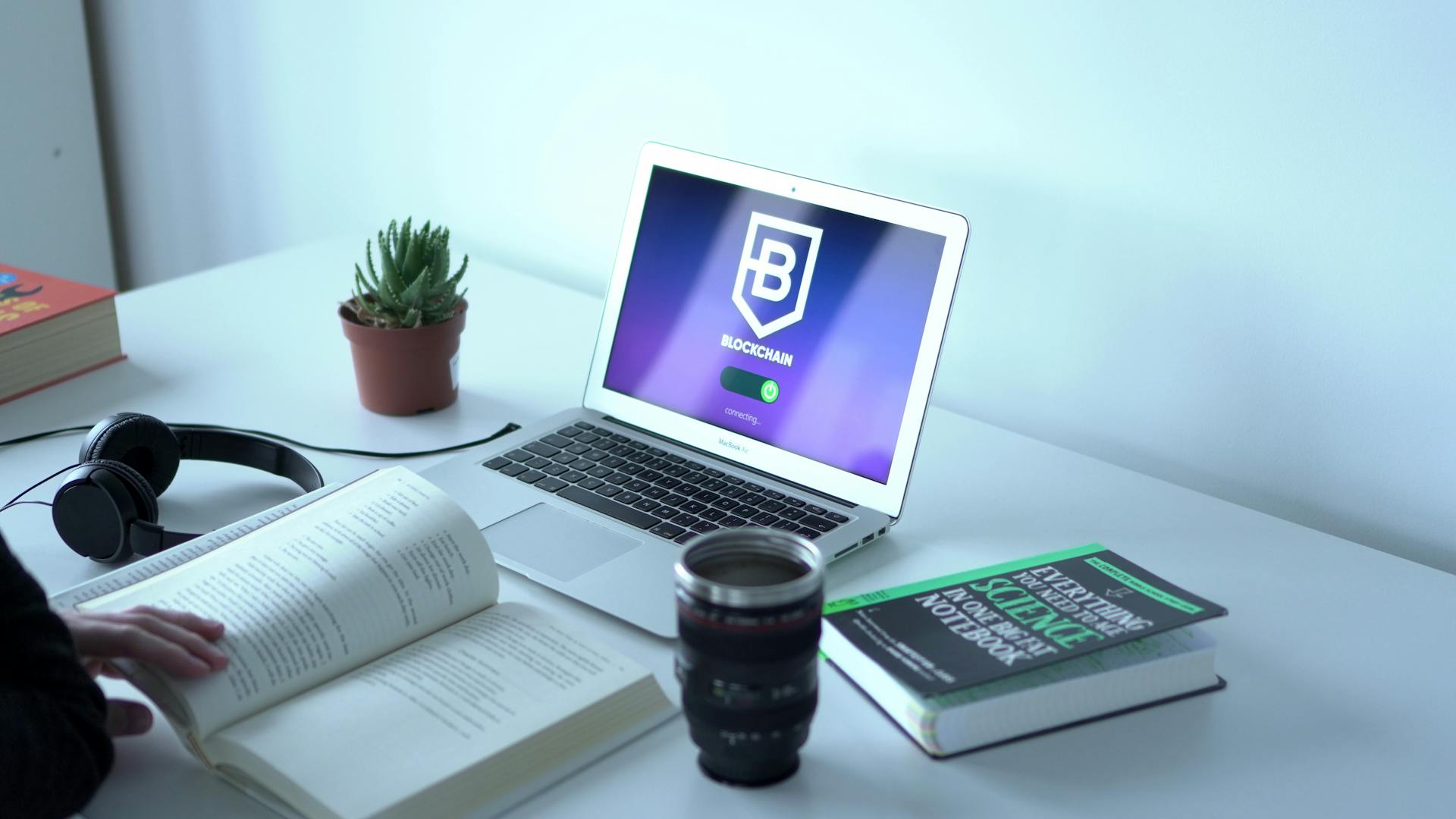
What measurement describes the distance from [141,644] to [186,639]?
0.9 inches

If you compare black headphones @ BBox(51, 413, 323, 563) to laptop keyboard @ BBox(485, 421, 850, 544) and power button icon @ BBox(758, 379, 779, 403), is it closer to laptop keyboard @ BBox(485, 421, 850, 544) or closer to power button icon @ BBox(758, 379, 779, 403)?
laptop keyboard @ BBox(485, 421, 850, 544)

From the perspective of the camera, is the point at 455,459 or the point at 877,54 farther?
the point at 877,54

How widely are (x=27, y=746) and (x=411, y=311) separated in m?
0.55

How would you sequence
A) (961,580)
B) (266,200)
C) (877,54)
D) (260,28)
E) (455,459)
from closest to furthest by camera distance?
(961,580) → (455,459) → (877,54) → (260,28) → (266,200)

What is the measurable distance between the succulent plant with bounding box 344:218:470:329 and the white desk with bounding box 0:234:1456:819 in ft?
0.30

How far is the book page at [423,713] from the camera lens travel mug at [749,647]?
8cm

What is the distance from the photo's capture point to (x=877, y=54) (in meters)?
1.14

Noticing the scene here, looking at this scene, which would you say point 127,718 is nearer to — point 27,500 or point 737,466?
point 27,500

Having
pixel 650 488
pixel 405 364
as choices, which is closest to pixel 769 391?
pixel 650 488

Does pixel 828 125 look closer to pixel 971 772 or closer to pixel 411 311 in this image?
pixel 411 311

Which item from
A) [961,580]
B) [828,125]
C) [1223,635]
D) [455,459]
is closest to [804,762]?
[961,580]

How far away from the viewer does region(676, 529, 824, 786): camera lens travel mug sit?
59 centimetres

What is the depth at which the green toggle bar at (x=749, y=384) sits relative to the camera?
39.4 inches

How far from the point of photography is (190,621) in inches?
26.2
